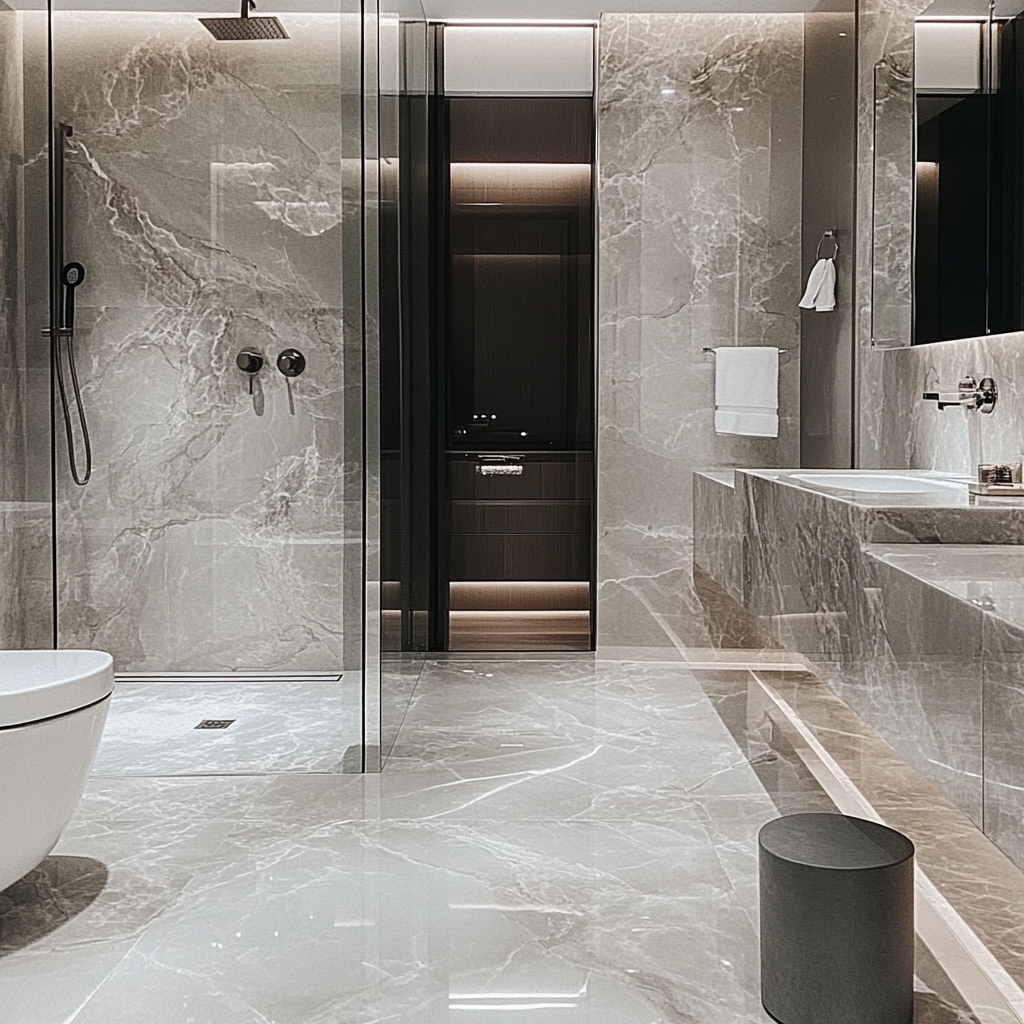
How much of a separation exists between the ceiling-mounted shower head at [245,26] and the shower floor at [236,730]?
1.70 meters

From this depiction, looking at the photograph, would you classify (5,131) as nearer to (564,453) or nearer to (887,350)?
(564,453)

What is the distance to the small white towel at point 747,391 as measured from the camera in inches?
171

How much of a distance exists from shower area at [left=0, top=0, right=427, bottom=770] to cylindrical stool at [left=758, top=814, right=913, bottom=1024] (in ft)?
5.22

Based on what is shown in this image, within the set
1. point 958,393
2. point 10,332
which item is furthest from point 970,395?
point 10,332

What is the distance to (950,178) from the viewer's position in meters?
3.17

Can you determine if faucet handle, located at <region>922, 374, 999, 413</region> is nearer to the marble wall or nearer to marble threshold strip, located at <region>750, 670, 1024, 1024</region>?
the marble wall

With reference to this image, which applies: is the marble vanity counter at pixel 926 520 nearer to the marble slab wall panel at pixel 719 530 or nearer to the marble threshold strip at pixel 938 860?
the marble threshold strip at pixel 938 860

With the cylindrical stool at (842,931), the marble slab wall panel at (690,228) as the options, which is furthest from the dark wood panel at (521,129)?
the cylindrical stool at (842,931)

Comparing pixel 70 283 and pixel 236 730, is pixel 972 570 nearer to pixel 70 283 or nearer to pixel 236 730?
pixel 236 730

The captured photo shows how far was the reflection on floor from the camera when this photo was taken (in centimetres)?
196

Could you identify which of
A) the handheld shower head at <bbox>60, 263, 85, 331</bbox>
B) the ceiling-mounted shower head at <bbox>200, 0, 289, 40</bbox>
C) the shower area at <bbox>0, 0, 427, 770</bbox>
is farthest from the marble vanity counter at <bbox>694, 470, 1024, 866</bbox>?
the handheld shower head at <bbox>60, 263, 85, 331</bbox>

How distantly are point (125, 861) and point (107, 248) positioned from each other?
1.58 meters

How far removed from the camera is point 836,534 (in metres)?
2.39

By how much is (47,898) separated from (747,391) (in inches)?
115
